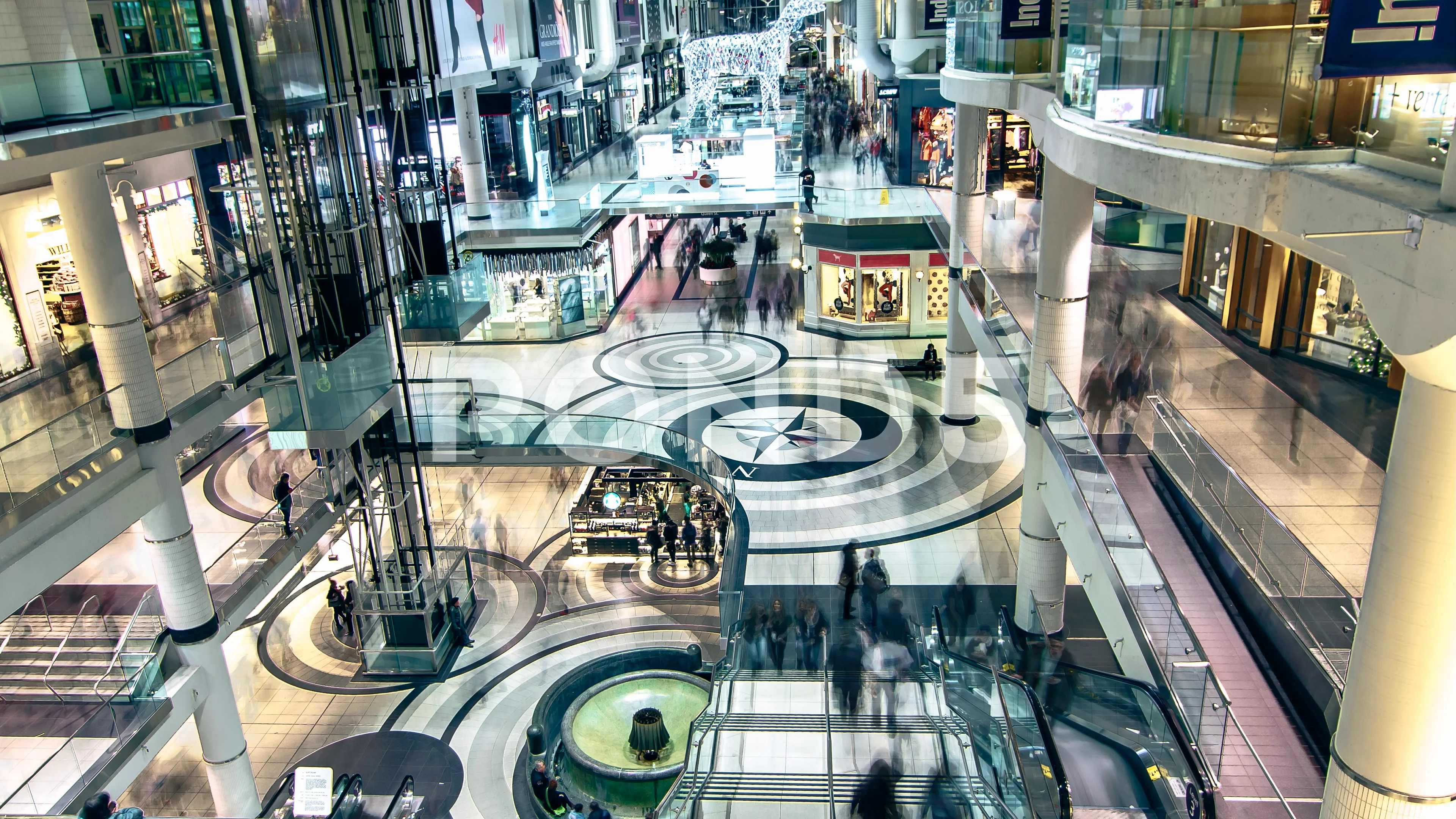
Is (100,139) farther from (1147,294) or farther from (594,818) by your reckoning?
(1147,294)

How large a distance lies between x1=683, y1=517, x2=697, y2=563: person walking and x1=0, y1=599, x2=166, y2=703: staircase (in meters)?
7.74

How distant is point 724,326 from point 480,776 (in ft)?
49.5

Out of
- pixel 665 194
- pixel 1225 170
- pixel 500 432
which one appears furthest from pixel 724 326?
pixel 1225 170

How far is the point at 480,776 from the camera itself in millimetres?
11047

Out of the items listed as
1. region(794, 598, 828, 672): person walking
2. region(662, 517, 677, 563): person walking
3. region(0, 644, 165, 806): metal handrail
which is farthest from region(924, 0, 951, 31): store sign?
region(0, 644, 165, 806): metal handrail

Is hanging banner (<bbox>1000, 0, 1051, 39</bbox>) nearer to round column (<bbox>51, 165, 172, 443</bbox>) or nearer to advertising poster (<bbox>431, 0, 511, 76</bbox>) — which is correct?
round column (<bbox>51, 165, 172, 443</bbox>)

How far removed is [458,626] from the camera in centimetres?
1375

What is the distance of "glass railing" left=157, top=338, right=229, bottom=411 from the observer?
10.2 m

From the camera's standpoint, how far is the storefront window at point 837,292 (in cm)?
2345

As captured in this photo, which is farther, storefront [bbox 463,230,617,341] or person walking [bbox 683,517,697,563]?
storefront [bbox 463,230,617,341]

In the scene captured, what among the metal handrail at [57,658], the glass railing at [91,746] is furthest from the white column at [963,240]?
the metal handrail at [57,658]

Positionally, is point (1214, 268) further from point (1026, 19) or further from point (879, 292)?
point (879, 292)

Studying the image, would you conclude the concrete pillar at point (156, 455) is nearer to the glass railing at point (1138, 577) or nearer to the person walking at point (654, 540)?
the person walking at point (654, 540)

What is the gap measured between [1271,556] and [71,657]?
37.0 feet
